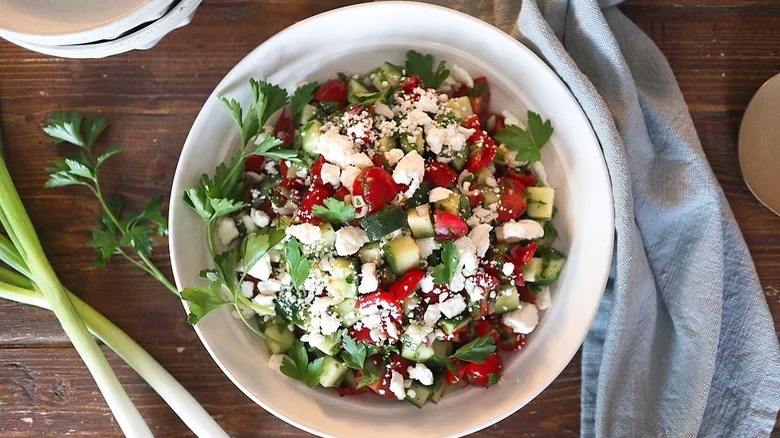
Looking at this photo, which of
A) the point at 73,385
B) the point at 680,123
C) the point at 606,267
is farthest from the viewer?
the point at 73,385

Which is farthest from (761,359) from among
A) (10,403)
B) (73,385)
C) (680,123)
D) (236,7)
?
(10,403)

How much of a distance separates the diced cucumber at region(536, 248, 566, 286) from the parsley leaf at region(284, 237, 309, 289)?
1.82 feet

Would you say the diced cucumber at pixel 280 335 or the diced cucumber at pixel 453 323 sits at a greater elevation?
the diced cucumber at pixel 453 323


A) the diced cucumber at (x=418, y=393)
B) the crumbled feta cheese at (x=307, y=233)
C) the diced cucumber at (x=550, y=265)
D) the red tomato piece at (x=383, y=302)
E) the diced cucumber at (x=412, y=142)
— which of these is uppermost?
the diced cucumber at (x=412, y=142)

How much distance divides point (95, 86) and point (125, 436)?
896mm

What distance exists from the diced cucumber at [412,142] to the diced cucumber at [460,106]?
0.11 m

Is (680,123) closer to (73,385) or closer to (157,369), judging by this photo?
(157,369)

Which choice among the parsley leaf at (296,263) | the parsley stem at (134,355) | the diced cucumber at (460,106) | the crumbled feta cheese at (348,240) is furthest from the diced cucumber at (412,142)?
the parsley stem at (134,355)

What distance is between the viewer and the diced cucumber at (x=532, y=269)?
65.7 inches

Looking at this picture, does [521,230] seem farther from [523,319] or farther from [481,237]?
[523,319]

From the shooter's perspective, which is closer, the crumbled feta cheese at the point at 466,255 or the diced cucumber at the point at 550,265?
the crumbled feta cheese at the point at 466,255

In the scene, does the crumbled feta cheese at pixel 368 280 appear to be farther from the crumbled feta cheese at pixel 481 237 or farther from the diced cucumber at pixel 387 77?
the diced cucumber at pixel 387 77

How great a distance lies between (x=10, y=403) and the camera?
187cm

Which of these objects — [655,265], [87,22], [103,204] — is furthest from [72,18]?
[655,265]
